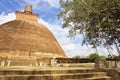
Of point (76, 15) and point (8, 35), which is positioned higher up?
point (8, 35)

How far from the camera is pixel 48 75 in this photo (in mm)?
6664

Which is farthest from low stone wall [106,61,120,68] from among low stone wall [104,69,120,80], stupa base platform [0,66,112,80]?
stupa base platform [0,66,112,80]

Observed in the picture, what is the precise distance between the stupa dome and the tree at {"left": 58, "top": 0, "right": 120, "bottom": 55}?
25.5 m

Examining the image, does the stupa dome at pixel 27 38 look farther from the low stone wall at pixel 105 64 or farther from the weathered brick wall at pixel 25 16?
the low stone wall at pixel 105 64

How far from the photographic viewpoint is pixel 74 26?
16.1 metres

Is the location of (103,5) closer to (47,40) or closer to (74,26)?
(74,26)

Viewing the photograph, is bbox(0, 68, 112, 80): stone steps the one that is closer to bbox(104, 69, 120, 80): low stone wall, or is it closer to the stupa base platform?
Result: the stupa base platform

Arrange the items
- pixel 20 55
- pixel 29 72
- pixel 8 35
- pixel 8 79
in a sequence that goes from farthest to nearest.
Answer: pixel 8 35
pixel 20 55
pixel 29 72
pixel 8 79

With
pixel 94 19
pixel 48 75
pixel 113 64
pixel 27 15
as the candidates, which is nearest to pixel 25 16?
pixel 27 15

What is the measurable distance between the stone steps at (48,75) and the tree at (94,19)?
236 inches

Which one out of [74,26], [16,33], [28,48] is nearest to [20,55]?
[28,48]

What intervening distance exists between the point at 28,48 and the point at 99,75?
34.7m

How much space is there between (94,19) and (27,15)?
36434 mm

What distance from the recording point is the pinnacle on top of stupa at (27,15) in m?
48.6
